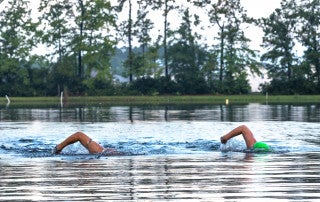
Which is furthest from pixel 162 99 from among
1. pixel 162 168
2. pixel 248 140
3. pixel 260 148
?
pixel 162 168

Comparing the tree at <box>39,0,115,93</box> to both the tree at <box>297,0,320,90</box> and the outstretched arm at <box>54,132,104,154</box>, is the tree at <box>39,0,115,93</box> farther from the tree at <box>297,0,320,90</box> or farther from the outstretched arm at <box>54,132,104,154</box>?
the outstretched arm at <box>54,132,104,154</box>

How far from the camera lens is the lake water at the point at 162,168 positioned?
50.9 ft

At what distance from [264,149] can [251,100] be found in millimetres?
66877

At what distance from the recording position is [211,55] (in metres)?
107

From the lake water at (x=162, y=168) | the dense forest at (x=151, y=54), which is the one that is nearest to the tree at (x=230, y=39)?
the dense forest at (x=151, y=54)

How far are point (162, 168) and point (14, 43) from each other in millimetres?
85008

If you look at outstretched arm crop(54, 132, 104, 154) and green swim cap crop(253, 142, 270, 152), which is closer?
outstretched arm crop(54, 132, 104, 154)

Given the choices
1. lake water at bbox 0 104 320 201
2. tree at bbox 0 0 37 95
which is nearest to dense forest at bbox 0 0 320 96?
tree at bbox 0 0 37 95

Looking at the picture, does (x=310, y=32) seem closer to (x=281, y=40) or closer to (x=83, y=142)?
(x=281, y=40)

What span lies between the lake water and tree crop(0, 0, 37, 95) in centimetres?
6436

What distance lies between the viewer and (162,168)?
20766mm

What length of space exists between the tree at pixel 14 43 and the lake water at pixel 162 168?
64359mm

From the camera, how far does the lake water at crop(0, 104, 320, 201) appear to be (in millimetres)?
15500

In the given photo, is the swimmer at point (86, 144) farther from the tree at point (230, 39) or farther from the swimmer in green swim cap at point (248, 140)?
the tree at point (230, 39)
